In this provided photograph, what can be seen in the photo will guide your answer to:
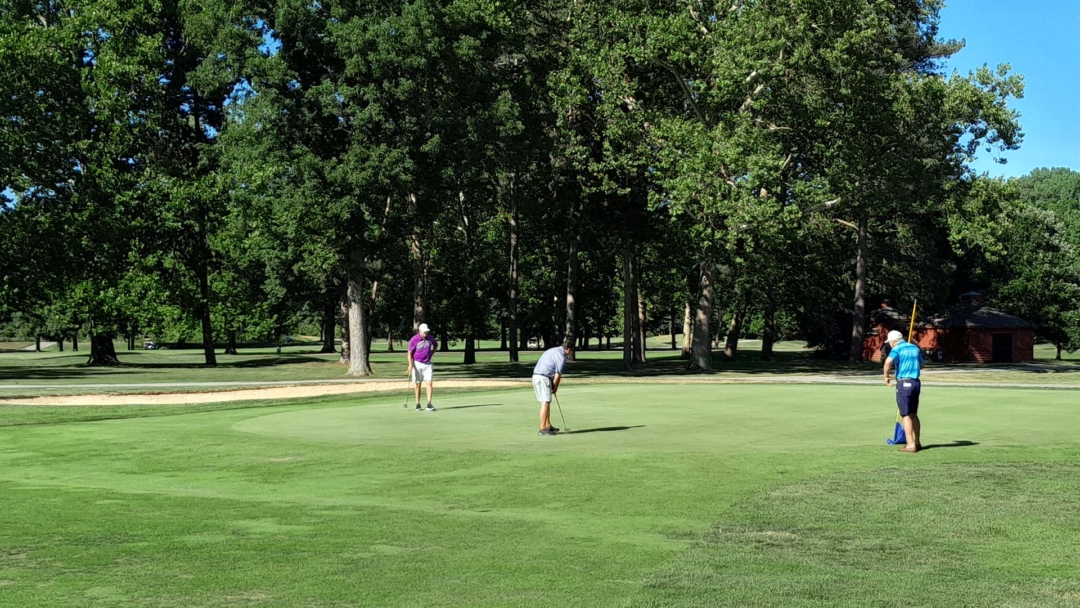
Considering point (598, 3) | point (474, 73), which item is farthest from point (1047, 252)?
point (474, 73)

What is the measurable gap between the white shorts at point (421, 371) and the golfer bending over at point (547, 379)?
647cm

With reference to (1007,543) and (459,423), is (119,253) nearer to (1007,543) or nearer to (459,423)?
(459,423)

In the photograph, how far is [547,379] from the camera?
67.4ft

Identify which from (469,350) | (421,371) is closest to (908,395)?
(421,371)

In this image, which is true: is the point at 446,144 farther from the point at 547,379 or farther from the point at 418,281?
the point at 547,379

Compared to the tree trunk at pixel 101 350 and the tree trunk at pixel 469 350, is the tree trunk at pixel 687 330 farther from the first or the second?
the tree trunk at pixel 101 350

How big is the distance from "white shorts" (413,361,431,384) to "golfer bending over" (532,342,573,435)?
255 inches

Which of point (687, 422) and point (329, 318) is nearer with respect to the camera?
point (687, 422)

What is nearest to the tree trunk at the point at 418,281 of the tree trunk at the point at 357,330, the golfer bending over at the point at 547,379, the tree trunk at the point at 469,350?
the tree trunk at the point at 469,350

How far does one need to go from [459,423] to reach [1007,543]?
14.0m

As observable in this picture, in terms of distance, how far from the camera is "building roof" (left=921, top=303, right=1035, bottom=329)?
83.2 metres

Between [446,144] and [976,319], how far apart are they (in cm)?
5275

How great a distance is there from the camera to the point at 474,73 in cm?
5031

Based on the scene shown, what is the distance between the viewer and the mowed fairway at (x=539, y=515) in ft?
28.0
